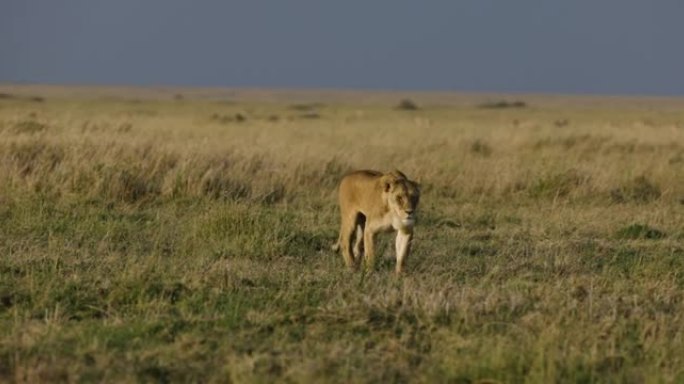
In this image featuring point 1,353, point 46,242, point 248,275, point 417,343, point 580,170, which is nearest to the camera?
point 1,353

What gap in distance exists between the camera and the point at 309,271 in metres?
9.68

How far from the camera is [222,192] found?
48.9 ft

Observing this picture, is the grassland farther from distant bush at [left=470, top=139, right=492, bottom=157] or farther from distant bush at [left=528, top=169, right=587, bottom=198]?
distant bush at [left=470, top=139, right=492, bottom=157]

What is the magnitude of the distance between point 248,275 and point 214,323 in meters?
1.75

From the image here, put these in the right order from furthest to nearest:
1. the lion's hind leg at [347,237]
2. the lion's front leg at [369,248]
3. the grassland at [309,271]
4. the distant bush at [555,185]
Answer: the distant bush at [555,185], the lion's hind leg at [347,237], the lion's front leg at [369,248], the grassland at [309,271]

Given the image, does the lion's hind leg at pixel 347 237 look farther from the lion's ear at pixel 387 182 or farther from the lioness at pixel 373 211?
the lion's ear at pixel 387 182

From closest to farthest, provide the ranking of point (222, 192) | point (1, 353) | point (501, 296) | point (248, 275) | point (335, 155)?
1. point (1, 353)
2. point (501, 296)
3. point (248, 275)
4. point (222, 192)
5. point (335, 155)

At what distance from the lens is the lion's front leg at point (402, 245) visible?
9.59m

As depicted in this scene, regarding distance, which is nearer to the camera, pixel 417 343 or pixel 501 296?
pixel 417 343

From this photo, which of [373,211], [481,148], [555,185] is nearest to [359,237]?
[373,211]

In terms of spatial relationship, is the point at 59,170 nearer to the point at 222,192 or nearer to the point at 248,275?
the point at 222,192

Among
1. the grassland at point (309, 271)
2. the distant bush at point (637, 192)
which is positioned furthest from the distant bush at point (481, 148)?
the distant bush at point (637, 192)

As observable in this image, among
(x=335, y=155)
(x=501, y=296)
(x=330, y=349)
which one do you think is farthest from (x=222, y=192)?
(x=330, y=349)

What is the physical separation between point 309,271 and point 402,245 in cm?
69
